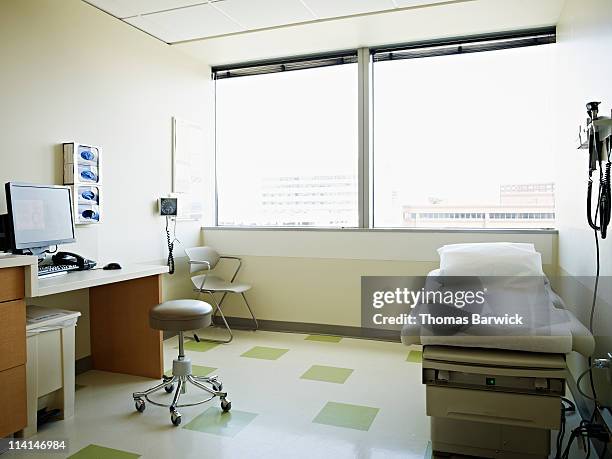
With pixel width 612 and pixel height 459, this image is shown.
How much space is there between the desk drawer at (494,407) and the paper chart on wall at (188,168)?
3.11 metres

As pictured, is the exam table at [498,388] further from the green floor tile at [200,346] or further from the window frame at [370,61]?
the green floor tile at [200,346]

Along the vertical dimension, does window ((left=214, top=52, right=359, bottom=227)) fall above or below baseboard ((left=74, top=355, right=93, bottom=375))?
above

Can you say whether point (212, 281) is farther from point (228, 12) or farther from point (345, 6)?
point (345, 6)

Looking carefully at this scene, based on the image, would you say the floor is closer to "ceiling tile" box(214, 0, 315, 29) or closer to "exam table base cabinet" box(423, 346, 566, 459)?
"exam table base cabinet" box(423, 346, 566, 459)

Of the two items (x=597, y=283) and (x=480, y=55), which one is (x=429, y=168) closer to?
(x=480, y=55)

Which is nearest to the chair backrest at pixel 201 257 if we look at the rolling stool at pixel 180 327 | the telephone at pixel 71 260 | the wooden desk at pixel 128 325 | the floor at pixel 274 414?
the floor at pixel 274 414

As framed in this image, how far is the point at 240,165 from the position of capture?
524 cm

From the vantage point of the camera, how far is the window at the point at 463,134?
422 cm

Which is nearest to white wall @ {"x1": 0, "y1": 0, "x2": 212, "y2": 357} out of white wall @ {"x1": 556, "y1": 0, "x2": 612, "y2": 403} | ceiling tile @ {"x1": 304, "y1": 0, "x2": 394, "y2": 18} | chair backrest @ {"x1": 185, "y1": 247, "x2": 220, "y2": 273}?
chair backrest @ {"x1": 185, "y1": 247, "x2": 220, "y2": 273}

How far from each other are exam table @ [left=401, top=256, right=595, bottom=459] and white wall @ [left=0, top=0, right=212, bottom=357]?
262 centimetres

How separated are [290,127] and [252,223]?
3.50ft

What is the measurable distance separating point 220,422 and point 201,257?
85.0 inches

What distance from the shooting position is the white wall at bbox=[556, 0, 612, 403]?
2.41m
